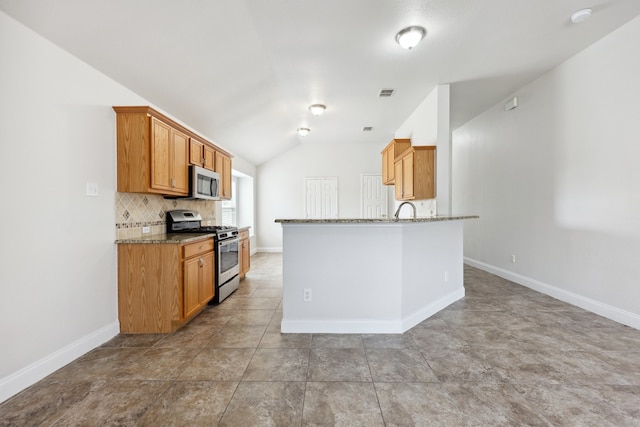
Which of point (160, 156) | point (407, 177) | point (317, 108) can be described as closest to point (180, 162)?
point (160, 156)

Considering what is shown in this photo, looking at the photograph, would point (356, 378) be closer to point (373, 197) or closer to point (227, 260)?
point (227, 260)

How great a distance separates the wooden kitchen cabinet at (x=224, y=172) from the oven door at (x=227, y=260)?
2.81 ft

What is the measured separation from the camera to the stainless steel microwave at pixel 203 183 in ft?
11.4

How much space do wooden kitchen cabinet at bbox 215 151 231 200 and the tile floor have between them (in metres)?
2.24

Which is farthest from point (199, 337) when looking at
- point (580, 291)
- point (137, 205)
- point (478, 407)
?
point (580, 291)

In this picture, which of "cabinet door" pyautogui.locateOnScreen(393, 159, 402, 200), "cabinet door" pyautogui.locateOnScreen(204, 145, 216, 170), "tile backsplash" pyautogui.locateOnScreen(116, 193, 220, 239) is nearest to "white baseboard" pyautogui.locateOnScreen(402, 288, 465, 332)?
"cabinet door" pyautogui.locateOnScreen(393, 159, 402, 200)

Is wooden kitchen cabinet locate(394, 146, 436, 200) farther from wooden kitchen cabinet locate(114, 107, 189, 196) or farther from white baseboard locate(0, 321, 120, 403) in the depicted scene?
white baseboard locate(0, 321, 120, 403)

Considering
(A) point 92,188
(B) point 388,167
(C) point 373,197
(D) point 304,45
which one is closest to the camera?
(A) point 92,188

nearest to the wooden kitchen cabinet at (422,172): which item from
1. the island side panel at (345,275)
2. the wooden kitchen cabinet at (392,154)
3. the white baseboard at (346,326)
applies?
the wooden kitchen cabinet at (392,154)

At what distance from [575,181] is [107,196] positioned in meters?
5.06

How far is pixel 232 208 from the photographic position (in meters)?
7.16

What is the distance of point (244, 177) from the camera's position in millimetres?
7367

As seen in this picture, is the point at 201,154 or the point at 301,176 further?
the point at 301,176

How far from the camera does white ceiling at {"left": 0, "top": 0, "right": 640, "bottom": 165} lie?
2.20 metres
